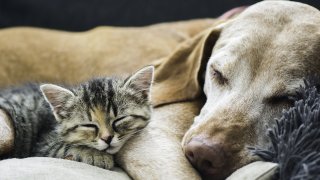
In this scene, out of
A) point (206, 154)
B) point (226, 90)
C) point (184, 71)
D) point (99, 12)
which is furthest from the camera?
point (99, 12)

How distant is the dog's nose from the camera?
1572 mm

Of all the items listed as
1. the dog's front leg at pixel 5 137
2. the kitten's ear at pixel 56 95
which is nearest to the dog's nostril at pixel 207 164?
the kitten's ear at pixel 56 95

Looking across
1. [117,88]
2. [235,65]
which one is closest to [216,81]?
[235,65]

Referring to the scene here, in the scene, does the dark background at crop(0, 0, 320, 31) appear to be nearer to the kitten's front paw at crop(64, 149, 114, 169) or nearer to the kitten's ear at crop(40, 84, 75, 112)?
the kitten's ear at crop(40, 84, 75, 112)

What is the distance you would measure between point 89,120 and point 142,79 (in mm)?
228

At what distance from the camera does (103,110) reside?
178 centimetres

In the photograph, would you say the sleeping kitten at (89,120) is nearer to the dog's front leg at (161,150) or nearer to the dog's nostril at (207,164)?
the dog's front leg at (161,150)

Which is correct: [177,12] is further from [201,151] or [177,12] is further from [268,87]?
[201,151]

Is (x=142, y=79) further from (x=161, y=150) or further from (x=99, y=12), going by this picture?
(x=99, y=12)

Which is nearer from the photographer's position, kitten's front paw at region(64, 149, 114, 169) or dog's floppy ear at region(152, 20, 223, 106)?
kitten's front paw at region(64, 149, 114, 169)

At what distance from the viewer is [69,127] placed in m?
1.79

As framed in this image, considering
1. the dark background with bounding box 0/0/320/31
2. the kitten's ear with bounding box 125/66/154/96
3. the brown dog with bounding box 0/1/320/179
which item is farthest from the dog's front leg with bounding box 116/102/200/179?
the dark background with bounding box 0/0/320/31

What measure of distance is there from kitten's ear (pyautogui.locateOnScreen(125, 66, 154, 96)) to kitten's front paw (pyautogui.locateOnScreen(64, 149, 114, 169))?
10.3 inches

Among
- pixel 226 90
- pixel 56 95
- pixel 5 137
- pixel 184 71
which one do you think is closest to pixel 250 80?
pixel 226 90
